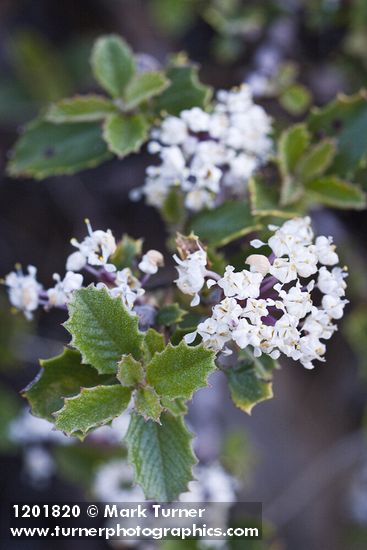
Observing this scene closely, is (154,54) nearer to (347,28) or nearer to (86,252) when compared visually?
(347,28)

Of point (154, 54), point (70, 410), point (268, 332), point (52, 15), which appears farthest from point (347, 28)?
point (70, 410)

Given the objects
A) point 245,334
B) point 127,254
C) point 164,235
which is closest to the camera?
point 245,334

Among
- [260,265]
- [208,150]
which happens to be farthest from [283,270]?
[208,150]

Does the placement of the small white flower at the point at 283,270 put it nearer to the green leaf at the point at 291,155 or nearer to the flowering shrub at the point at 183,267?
the flowering shrub at the point at 183,267

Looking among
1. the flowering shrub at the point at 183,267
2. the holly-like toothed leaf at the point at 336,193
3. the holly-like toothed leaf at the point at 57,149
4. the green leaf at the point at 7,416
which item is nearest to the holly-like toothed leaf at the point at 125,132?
the flowering shrub at the point at 183,267

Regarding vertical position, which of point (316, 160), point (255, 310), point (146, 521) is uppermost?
point (316, 160)

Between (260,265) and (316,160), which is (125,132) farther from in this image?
(260,265)

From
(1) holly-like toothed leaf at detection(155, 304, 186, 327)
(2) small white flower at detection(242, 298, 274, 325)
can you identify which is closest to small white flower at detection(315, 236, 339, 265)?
(2) small white flower at detection(242, 298, 274, 325)
